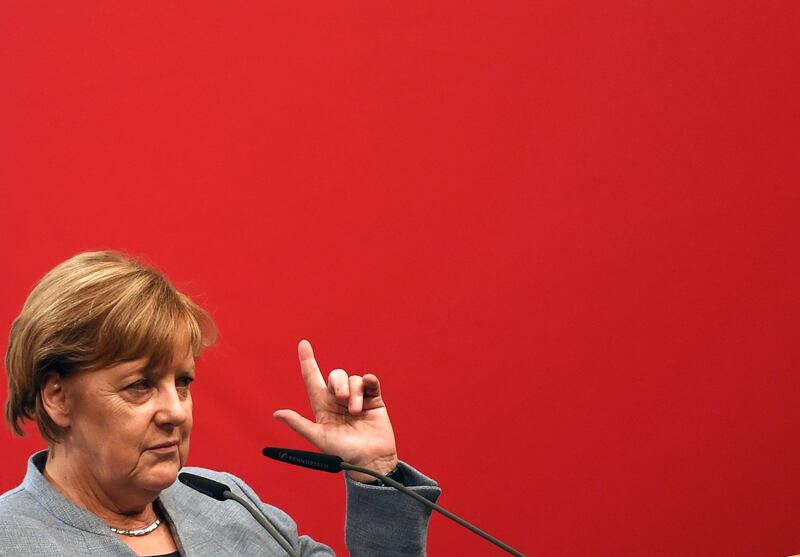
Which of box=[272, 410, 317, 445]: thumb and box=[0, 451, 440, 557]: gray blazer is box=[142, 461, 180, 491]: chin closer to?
box=[0, 451, 440, 557]: gray blazer

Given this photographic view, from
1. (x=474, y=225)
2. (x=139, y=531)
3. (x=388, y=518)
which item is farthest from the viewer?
(x=474, y=225)

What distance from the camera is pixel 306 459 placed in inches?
55.1

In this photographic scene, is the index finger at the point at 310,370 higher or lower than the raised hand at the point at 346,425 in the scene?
higher

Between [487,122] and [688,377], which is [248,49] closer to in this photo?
[487,122]

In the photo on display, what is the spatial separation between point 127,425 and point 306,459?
224 mm

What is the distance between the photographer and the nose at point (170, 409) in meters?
1.41

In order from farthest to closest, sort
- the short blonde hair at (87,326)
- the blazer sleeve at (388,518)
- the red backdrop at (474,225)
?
the red backdrop at (474,225) < the blazer sleeve at (388,518) < the short blonde hair at (87,326)

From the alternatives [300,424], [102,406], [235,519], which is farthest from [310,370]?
[102,406]

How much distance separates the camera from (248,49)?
213cm

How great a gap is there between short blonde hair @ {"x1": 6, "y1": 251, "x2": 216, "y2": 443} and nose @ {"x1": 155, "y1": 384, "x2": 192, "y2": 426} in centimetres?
4

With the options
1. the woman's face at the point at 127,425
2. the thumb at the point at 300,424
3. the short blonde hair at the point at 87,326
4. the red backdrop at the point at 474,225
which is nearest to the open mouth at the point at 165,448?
the woman's face at the point at 127,425

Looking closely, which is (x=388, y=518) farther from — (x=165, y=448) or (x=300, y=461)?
(x=165, y=448)

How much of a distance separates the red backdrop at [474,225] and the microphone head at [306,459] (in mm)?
701

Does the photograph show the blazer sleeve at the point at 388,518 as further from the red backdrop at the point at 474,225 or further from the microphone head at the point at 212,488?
the red backdrop at the point at 474,225
